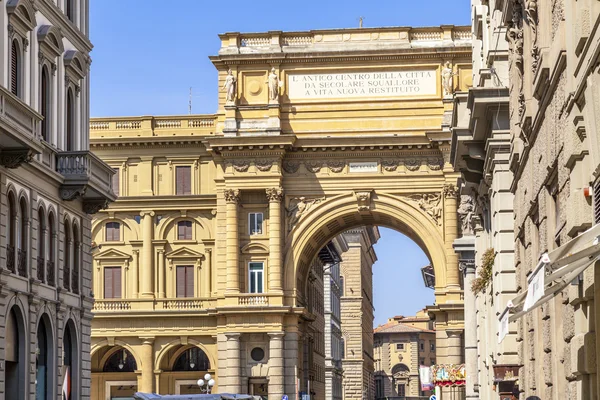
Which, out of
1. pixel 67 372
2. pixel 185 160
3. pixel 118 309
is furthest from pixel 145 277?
pixel 67 372

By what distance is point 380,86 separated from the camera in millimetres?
70812

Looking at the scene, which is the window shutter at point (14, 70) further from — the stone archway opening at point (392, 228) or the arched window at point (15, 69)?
the stone archway opening at point (392, 228)

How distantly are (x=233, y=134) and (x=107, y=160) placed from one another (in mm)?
8051

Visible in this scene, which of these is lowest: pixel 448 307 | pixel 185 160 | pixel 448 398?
pixel 448 398

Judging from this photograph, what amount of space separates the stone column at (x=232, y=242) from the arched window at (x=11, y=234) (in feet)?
114

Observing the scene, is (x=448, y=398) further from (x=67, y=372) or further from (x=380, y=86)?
(x=67, y=372)

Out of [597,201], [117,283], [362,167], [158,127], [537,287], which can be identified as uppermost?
[158,127]

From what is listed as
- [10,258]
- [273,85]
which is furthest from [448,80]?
[10,258]

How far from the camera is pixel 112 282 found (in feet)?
243

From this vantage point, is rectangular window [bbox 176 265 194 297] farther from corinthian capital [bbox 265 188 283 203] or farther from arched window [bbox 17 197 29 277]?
arched window [bbox 17 197 29 277]

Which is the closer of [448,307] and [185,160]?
[448,307]

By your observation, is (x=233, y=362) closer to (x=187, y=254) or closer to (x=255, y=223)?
(x=187, y=254)

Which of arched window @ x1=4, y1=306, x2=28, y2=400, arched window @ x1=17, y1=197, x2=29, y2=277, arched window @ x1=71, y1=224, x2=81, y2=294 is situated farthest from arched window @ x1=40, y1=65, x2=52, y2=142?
arched window @ x1=4, y1=306, x2=28, y2=400

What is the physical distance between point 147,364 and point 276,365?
7257 millimetres
